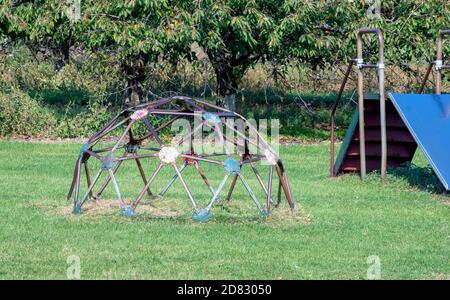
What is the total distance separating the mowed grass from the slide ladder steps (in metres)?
0.78

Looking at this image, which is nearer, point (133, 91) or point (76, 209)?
point (76, 209)

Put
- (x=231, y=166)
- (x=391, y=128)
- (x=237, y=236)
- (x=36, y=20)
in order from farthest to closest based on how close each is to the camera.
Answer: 1. (x=36, y=20)
2. (x=391, y=128)
3. (x=231, y=166)
4. (x=237, y=236)

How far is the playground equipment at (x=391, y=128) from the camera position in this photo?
13.0 m

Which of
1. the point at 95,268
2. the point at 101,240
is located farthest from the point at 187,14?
the point at 95,268

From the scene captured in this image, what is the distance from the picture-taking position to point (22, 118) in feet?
63.9

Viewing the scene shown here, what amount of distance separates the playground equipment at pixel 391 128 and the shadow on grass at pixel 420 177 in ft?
0.80

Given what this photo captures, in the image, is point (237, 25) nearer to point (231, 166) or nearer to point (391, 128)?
point (391, 128)

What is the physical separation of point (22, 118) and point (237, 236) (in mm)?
10565

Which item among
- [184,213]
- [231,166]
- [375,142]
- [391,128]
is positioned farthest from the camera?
[375,142]

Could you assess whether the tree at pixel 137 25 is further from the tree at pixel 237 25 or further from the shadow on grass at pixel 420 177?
the shadow on grass at pixel 420 177

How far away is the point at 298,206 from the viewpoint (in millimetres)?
11656

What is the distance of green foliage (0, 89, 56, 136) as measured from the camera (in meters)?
19.5

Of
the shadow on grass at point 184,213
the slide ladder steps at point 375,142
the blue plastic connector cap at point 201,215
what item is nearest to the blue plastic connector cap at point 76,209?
the shadow on grass at point 184,213

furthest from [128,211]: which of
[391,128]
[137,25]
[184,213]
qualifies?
[137,25]
